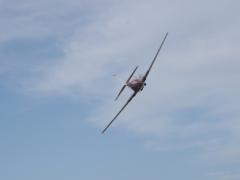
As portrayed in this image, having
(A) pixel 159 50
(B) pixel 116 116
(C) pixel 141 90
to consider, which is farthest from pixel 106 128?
(A) pixel 159 50

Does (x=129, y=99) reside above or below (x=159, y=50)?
below

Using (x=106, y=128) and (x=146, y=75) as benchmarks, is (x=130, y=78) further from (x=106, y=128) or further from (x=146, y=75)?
(x=106, y=128)

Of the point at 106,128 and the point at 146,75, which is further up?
the point at 146,75

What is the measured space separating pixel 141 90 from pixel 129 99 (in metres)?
4.79

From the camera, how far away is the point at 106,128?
11281cm

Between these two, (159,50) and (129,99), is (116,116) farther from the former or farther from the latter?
(159,50)

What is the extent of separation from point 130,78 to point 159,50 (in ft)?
43.2

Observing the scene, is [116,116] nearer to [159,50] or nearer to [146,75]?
[146,75]

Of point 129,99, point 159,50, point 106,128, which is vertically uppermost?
point 159,50

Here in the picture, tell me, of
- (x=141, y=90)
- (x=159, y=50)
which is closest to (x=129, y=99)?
(x=141, y=90)

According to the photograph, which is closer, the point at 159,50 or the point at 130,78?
the point at 159,50

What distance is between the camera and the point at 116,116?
112m

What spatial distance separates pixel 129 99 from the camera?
11581 centimetres

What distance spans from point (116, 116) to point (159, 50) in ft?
73.2
